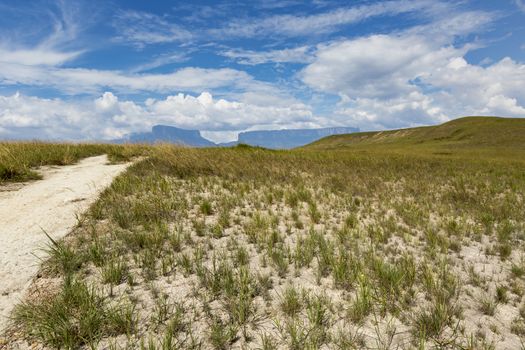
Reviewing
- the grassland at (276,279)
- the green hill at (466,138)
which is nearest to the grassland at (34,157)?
the grassland at (276,279)

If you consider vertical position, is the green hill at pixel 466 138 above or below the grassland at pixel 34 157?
above

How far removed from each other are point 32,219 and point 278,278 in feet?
21.5

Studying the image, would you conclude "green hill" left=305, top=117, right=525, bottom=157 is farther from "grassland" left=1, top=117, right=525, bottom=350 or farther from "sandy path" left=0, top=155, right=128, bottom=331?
"sandy path" left=0, top=155, right=128, bottom=331

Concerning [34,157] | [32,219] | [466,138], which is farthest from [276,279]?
[466,138]

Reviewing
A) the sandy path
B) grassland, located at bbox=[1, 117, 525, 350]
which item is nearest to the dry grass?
grassland, located at bbox=[1, 117, 525, 350]

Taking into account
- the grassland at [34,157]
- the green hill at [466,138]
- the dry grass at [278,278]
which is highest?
the green hill at [466,138]

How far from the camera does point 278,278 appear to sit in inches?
208

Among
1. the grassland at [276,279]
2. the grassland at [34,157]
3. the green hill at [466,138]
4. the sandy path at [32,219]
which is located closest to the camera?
the grassland at [276,279]

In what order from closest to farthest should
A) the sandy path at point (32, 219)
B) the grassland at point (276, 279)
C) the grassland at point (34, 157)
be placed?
the grassland at point (276, 279)
the sandy path at point (32, 219)
the grassland at point (34, 157)

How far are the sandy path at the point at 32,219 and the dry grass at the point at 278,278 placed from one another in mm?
369

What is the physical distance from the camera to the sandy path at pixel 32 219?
15.9ft

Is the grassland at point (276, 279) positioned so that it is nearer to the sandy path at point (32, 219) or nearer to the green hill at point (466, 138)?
the sandy path at point (32, 219)

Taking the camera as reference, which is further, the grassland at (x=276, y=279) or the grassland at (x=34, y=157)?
the grassland at (x=34, y=157)

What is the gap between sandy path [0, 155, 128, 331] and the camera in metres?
4.84
